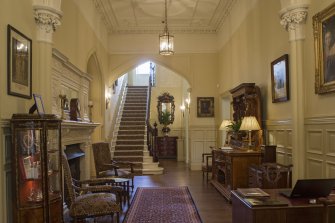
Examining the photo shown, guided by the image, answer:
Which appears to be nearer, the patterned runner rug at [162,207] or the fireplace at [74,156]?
the patterned runner rug at [162,207]

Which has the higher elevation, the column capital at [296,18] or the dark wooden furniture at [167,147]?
the column capital at [296,18]

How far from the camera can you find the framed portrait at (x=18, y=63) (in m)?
3.70

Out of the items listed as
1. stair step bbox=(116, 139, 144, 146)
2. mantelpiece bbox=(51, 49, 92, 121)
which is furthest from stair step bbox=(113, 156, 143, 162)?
mantelpiece bbox=(51, 49, 92, 121)

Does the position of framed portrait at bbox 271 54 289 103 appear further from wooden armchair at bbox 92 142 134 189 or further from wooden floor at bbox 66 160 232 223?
wooden armchair at bbox 92 142 134 189

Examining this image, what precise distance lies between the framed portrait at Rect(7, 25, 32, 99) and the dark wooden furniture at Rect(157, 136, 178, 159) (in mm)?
11552

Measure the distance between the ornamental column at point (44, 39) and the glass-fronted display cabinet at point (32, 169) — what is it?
0.89m

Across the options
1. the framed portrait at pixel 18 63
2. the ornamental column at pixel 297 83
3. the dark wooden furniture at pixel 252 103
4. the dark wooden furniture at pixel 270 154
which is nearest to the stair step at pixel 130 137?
the dark wooden furniture at pixel 252 103

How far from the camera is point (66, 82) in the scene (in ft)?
20.8

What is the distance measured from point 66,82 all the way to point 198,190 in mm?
3752

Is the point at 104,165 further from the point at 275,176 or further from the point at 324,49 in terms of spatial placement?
the point at 324,49

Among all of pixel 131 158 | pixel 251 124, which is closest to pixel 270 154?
pixel 251 124

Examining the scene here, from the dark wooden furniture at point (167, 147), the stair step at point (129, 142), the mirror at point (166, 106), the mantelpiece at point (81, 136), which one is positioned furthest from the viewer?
the mirror at point (166, 106)

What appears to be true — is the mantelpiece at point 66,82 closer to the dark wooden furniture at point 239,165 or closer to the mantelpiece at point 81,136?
the mantelpiece at point 81,136

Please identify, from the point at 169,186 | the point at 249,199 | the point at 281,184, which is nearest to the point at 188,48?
the point at 169,186
